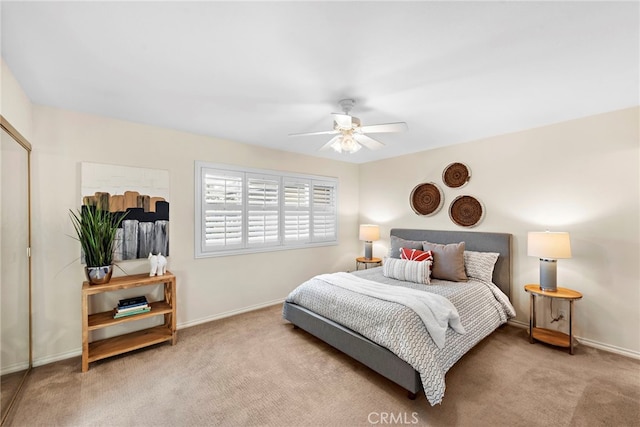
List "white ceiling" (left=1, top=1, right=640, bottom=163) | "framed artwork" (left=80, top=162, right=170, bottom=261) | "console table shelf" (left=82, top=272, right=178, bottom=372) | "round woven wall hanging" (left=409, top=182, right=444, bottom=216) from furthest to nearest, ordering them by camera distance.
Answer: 1. "round woven wall hanging" (left=409, top=182, right=444, bottom=216)
2. "framed artwork" (left=80, top=162, right=170, bottom=261)
3. "console table shelf" (left=82, top=272, right=178, bottom=372)
4. "white ceiling" (left=1, top=1, right=640, bottom=163)

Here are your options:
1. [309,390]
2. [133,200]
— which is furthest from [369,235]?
[133,200]

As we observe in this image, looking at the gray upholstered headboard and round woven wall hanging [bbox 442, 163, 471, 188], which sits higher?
round woven wall hanging [bbox 442, 163, 471, 188]

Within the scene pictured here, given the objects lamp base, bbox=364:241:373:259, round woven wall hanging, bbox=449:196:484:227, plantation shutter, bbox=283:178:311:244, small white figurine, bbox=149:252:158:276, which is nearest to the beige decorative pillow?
round woven wall hanging, bbox=449:196:484:227

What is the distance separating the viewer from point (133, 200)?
289 cm

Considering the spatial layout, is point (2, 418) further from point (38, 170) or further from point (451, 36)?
point (451, 36)

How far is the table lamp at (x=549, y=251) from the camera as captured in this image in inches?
103

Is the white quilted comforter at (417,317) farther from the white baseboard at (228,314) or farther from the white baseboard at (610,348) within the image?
the white baseboard at (228,314)

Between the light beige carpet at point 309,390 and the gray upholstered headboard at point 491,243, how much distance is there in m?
0.74

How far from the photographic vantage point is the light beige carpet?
1.81 meters

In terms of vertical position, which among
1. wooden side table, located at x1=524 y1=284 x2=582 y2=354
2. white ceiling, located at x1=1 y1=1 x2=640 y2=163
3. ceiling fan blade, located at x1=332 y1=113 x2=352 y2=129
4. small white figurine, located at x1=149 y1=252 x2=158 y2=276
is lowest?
wooden side table, located at x1=524 y1=284 x2=582 y2=354

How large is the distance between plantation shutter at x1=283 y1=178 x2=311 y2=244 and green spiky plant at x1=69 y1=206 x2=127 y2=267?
7.19 ft

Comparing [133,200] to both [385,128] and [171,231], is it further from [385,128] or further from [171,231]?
[385,128]

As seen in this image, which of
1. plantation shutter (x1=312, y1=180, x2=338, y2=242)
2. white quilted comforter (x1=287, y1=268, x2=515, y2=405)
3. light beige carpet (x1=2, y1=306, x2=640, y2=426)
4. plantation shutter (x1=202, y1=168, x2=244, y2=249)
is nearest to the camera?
light beige carpet (x1=2, y1=306, x2=640, y2=426)

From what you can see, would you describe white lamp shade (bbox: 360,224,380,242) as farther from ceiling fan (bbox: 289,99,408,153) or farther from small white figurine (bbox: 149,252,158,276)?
small white figurine (bbox: 149,252,158,276)
